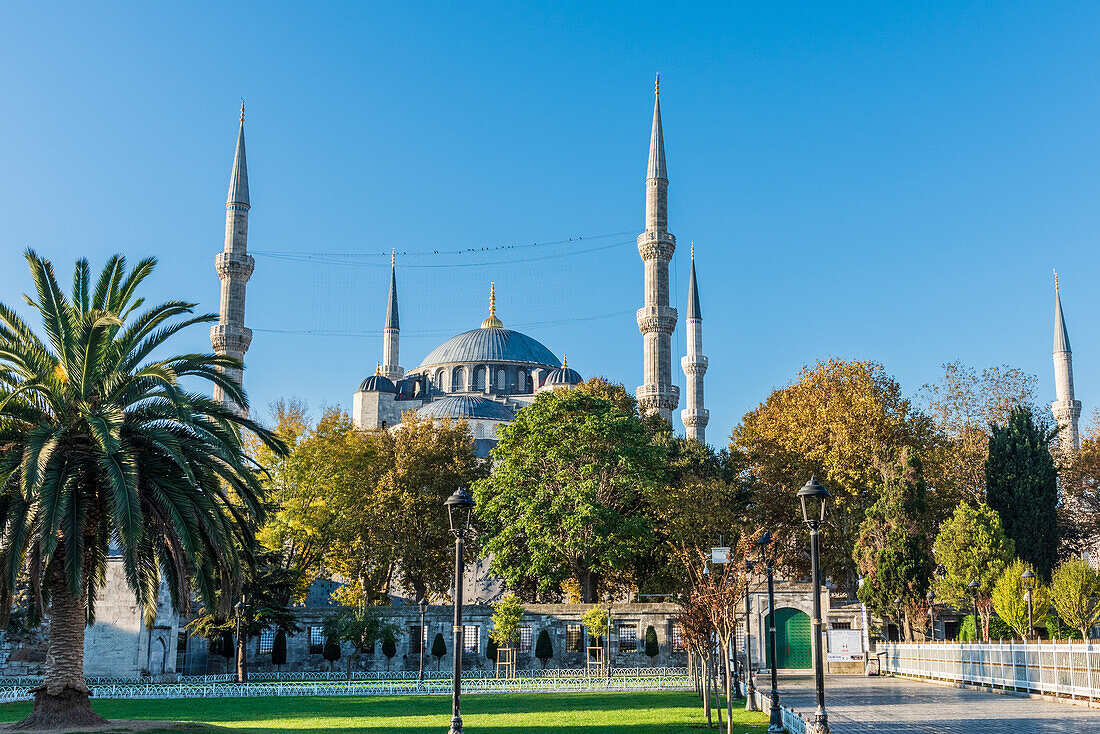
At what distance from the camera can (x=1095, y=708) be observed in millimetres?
17078

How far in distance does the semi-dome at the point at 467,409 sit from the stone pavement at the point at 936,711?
4146 centimetres

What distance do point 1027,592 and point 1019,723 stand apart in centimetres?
1660

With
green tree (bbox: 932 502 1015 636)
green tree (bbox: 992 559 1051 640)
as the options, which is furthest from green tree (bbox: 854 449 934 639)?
green tree (bbox: 992 559 1051 640)

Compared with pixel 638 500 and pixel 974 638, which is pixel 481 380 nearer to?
pixel 638 500

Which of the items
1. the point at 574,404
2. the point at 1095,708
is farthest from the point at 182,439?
the point at 574,404

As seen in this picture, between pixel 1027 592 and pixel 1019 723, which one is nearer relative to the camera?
pixel 1019 723

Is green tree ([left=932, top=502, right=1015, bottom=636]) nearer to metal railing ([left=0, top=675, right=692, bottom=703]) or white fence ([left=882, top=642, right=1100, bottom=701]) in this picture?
white fence ([left=882, top=642, right=1100, bottom=701])

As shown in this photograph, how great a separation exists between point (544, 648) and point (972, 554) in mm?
13965

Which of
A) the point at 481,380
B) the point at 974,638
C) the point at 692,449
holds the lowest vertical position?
the point at 974,638

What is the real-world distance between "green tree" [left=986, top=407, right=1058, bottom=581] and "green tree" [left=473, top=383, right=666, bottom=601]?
11.6 metres

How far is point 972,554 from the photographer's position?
30297 millimetres

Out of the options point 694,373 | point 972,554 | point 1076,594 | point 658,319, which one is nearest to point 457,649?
point 1076,594

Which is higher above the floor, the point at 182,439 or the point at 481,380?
the point at 481,380

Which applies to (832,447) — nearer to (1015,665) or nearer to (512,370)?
(1015,665)
